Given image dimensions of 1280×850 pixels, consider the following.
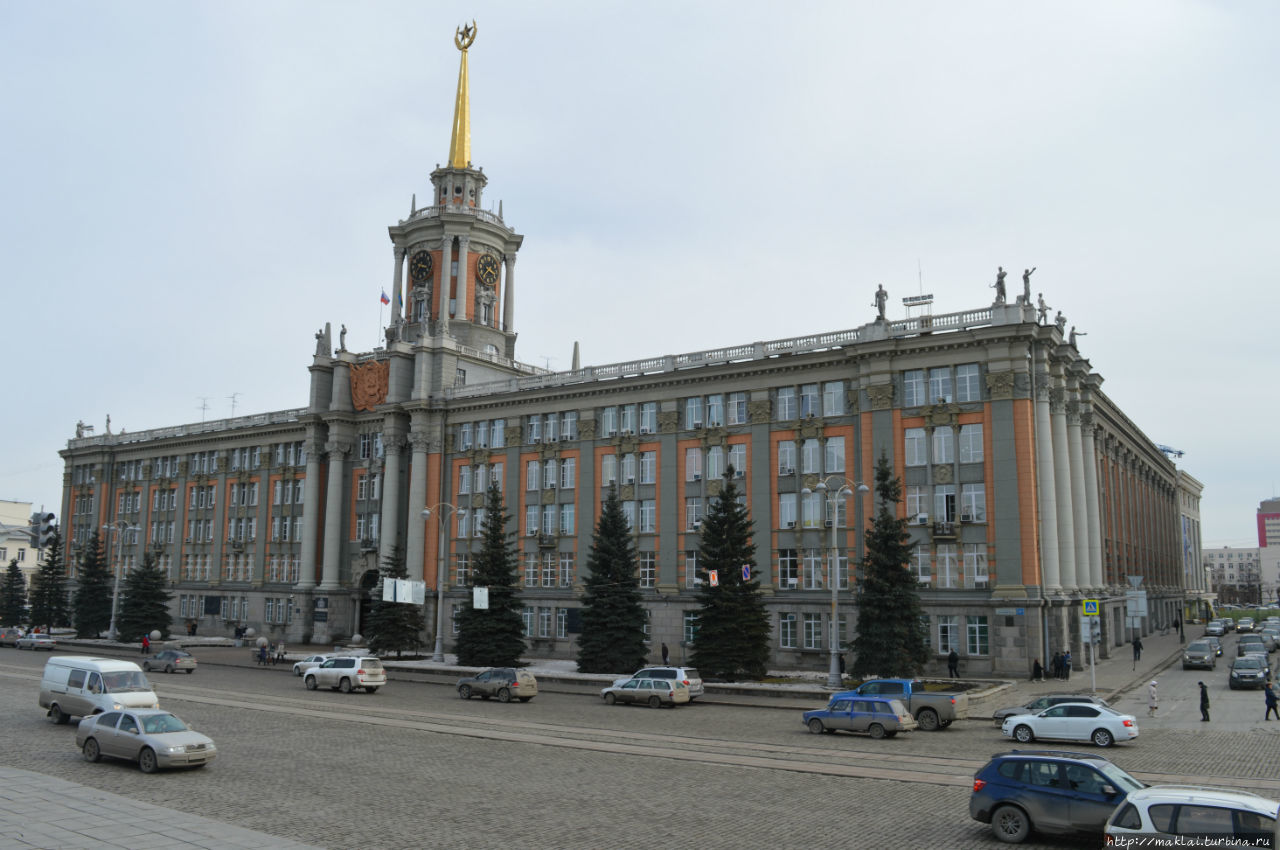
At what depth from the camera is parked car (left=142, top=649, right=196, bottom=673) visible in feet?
172

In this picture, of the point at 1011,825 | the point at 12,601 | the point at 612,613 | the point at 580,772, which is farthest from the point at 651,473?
the point at 12,601

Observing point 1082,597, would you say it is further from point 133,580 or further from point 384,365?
point 133,580

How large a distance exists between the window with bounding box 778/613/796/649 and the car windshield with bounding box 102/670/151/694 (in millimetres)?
34693

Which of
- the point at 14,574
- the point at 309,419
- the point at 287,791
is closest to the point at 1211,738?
the point at 287,791

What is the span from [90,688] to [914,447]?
131 feet

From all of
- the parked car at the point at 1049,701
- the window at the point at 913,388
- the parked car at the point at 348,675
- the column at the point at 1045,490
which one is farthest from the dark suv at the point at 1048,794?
the window at the point at 913,388

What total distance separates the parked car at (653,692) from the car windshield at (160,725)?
2042 cm

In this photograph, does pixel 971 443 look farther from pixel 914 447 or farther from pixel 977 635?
pixel 977 635

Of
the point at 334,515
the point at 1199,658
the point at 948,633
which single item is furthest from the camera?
the point at 334,515

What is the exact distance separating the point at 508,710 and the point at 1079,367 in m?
40.7

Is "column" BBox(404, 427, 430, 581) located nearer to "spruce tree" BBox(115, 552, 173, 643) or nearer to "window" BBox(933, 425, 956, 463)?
"spruce tree" BBox(115, 552, 173, 643)

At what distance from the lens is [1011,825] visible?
16.7 metres

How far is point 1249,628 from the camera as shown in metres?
87.8

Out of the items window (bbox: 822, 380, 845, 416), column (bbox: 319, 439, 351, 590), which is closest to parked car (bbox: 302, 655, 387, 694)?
window (bbox: 822, 380, 845, 416)
